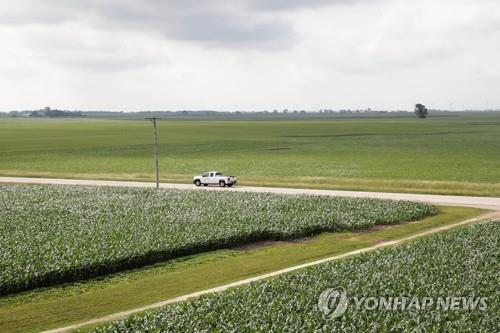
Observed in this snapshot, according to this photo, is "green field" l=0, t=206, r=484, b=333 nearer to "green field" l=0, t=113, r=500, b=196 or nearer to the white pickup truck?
"green field" l=0, t=113, r=500, b=196

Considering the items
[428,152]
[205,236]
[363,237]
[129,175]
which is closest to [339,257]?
[363,237]

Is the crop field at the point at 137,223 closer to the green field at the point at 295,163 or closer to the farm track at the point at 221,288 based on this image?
the farm track at the point at 221,288

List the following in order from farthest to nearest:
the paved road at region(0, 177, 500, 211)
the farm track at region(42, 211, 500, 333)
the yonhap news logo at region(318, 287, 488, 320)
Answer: the paved road at region(0, 177, 500, 211) → the farm track at region(42, 211, 500, 333) → the yonhap news logo at region(318, 287, 488, 320)

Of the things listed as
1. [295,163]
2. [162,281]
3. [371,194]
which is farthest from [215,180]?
[162,281]

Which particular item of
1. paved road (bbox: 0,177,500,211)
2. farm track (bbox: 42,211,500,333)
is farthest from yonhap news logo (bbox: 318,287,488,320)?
paved road (bbox: 0,177,500,211)

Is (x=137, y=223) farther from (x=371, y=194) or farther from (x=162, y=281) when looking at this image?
(x=371, y=194)

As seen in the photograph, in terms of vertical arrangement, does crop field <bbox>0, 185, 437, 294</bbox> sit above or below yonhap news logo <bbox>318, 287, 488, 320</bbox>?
below
